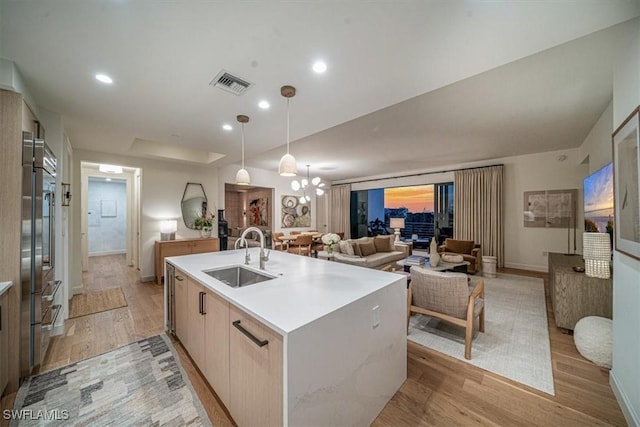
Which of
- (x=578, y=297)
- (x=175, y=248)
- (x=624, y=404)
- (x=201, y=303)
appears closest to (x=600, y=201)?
(x=578, y=297)

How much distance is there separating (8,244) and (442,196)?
25.1 feet

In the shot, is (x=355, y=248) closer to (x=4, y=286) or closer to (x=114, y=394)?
(x=114, y=394)

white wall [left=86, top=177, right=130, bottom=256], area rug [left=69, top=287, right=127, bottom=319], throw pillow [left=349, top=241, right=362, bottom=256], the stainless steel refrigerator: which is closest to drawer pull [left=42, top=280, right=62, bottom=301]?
the stainless steel refrigerator

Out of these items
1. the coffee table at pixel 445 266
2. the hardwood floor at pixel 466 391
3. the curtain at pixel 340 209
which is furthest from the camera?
the curtain at pixel 340 209

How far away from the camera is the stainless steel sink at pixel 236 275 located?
2134mm

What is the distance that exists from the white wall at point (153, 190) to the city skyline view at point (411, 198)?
18.8ft

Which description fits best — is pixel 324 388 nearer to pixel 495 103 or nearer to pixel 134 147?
pixel 495 103

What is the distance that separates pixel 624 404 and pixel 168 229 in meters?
6.17

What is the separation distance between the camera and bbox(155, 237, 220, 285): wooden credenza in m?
4.50

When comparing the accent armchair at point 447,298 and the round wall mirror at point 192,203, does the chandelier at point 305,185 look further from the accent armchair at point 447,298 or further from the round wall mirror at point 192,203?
the accent armchair at point 447,298

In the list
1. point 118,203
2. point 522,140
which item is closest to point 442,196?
point 522,140

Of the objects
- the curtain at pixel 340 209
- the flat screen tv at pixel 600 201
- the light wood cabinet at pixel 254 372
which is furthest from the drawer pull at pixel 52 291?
the curtain at pixel 340 209

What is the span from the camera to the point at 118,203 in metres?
7.82

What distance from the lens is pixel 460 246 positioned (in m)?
5.47
